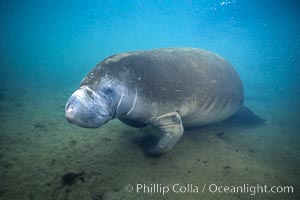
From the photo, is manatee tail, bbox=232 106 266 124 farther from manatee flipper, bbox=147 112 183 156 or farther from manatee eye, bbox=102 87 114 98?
manatee eye, bbox=102 87 114 98

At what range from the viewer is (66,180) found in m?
3.19

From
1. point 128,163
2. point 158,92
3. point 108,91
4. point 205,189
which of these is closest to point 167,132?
point 158,92

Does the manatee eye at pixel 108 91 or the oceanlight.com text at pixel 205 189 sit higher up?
the manatee eye at pixel 108 91

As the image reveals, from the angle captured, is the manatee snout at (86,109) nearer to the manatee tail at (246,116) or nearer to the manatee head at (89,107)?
the manatee head at (89,107)

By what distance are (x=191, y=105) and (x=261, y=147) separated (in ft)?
7.31

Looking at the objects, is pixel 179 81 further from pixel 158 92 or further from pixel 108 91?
pixel 108 91

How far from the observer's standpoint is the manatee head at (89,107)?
2.84 m

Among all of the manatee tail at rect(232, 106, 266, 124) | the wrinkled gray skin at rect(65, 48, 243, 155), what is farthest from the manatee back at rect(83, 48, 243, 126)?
the manatee tail at rect(232, 106, 266, 124)

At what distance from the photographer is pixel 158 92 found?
3.83m

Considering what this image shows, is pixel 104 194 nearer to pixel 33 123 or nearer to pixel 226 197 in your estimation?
pixel 226 197

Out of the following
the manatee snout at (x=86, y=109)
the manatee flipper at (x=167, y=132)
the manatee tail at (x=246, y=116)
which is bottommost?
the manatee tail at (x=246, y=116)

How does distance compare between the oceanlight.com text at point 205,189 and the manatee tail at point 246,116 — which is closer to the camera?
the oceanlight.com text at point 205,189

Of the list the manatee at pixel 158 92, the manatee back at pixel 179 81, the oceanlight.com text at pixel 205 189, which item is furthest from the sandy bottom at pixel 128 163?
the manatee back at pixel 179 81

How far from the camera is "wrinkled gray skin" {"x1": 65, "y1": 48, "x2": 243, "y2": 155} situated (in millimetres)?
3104
